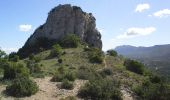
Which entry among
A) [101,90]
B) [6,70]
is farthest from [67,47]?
[101,90]

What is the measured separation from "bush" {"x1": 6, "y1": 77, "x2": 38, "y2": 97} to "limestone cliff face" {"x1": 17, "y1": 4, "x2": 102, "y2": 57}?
61068mm

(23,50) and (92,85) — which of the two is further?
(23,50)

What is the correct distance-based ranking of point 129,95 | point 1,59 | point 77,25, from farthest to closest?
point 77,25, point 1,59, point 129,95

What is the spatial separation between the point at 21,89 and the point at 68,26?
65.1 m

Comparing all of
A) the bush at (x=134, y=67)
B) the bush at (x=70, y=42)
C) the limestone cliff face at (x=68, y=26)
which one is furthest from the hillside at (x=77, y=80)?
the limestone cliff face at (x=68, y=26)

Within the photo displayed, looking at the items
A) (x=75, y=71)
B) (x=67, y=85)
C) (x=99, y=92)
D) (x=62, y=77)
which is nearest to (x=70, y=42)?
(x=75, y=71)

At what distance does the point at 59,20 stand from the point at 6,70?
58558 millimetres

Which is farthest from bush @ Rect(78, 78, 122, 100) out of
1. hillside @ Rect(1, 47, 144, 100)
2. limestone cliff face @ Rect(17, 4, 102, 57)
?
limestone cliff face @ Rect(17, 4, 102, 57)

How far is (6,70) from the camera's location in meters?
41.9

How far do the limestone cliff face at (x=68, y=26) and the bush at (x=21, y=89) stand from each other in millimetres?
61068

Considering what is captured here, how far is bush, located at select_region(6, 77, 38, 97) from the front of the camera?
34.2m

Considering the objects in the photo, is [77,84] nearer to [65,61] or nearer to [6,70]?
[6,70]

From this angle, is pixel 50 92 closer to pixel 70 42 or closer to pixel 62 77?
pixel 62 77

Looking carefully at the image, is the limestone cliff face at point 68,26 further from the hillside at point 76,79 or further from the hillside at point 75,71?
the hillside at point 75,71
